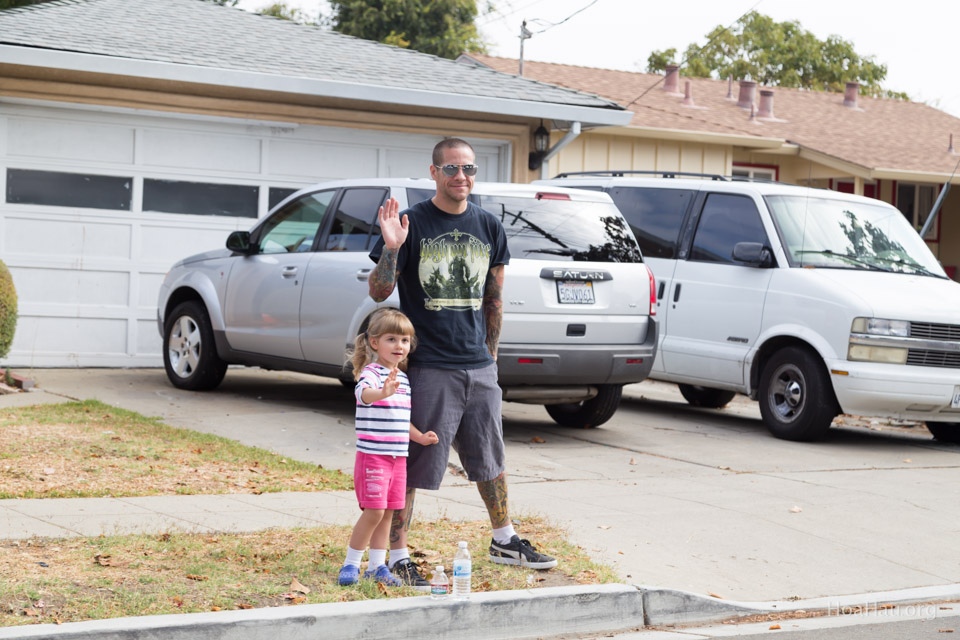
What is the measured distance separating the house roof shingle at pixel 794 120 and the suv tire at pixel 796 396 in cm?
863

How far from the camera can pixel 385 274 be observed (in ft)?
17.8

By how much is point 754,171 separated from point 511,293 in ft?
45.7

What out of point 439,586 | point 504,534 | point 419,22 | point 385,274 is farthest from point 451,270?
point 419,22

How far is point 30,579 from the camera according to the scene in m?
5.14

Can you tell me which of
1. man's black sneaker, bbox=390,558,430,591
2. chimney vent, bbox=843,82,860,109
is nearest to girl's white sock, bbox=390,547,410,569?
man's black sneaker, bbox=390,558,430,591

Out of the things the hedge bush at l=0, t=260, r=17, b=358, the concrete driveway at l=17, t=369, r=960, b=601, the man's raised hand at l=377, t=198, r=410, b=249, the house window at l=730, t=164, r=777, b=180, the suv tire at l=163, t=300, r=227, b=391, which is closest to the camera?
the man's raised hand at l=377, t=198, r=410, b=249

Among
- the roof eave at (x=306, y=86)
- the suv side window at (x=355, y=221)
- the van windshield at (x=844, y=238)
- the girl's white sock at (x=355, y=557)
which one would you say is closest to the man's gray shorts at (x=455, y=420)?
the girl's white sock at (x=355, y=557)

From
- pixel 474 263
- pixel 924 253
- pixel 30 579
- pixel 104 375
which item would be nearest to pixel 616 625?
pixel 474 263

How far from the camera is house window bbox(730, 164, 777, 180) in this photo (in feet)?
71.8

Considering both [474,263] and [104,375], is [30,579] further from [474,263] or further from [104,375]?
[104,375]

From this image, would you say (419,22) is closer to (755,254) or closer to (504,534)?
(755,254)

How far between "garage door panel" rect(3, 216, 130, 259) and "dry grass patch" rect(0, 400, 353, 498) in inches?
137

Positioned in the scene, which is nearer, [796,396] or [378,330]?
[378,330]

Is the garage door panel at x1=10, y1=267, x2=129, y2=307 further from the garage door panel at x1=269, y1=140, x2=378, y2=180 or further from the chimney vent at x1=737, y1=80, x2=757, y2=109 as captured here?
the chimney vent at x1=737, y1=80, x2=757, y2=109
